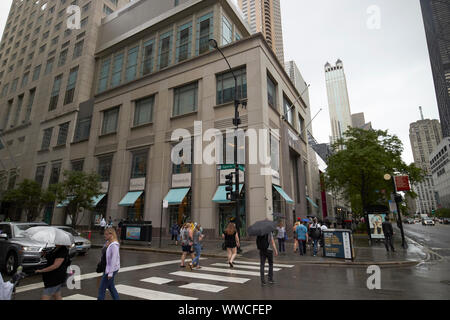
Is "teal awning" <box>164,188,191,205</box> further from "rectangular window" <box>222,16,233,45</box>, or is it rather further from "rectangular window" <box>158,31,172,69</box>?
"rectangular window" <box>222,16,233,45</box>

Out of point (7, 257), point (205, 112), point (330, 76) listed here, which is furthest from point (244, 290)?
point (330, 76)

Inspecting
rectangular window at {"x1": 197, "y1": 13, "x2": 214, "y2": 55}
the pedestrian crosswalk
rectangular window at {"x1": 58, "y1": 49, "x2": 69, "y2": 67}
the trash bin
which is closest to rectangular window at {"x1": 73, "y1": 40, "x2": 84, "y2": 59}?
rectangular window at {"x1": 58, "y1": 49, "x2": 69, "y2": 67}

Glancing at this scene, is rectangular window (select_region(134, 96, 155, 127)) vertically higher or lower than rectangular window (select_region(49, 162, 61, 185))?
higher

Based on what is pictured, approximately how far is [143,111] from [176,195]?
1225 cm

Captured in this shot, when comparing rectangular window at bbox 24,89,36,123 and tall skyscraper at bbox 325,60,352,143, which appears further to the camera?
tall skyscraper at bbox 325,60,352,143

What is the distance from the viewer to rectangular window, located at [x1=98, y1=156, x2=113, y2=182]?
28.9m

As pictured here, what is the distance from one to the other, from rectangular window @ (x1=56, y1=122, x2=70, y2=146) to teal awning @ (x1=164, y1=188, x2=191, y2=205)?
72.3ft

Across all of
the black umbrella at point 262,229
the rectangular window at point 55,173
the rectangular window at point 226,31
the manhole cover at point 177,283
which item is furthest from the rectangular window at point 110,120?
the black umbrella at point 262,229

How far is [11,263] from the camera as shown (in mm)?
8406

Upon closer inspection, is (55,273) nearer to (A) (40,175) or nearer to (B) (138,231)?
(B) (138,231)

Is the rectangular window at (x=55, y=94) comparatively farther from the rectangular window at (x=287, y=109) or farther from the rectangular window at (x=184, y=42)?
the rectangular window at (x=287, y=109)

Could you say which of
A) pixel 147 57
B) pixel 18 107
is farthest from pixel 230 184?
pixel 18 107

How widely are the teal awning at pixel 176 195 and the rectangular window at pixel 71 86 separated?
25.5 meters
